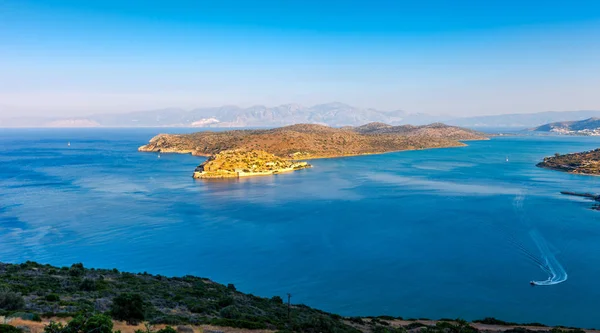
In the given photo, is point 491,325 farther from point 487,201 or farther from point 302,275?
point 487,201

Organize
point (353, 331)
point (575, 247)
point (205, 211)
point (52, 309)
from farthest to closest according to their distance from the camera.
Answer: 1. point (205, 211)
2. point (575, 247)
3. point (353, 331)
4. point (52, 309)

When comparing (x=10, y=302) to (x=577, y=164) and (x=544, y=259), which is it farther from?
(x=577, y=164)

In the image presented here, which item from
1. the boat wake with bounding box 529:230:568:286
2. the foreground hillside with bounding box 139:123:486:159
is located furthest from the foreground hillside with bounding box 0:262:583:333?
the foreground hillside with bounding box 139:123:486:159

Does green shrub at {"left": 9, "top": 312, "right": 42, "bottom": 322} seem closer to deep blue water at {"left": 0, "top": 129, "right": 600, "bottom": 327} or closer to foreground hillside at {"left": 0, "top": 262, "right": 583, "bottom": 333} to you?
foreground hillside at {"left": 0, "top": 262, "right": 583, "bottom": 333}

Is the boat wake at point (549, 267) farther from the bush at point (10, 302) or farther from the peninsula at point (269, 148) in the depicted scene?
the peninsula at point (269, 148)

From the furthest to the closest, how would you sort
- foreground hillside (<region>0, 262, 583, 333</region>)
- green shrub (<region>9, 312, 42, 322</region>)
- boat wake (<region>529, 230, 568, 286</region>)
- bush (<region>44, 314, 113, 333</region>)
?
boat wake (<region>529, 230, 568, 286</region>) < foreground hillside (<region>0, 262, 583, 333</region>) < green shrub (<region>9, 312, 42, 322</region>) < bush (<region>44, 314, 113, 333</region>)

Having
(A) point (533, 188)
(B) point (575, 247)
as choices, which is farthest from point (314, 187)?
(B) point (575, 247)

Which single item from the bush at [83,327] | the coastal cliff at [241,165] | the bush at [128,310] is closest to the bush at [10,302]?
the bush at [128,310]
